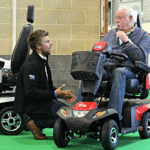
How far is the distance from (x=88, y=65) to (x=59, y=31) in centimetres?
336

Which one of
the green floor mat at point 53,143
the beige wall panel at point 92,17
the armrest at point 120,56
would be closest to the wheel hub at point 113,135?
the green floor mat at point 53,143

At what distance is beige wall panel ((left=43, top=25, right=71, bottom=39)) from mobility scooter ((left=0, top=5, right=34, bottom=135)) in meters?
2.30

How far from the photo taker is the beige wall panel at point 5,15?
18.6ft

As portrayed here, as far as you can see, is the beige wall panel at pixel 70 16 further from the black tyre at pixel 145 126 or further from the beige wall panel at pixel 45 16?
the black tyre at pixel 145 126

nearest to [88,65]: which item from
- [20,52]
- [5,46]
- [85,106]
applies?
[85,106]

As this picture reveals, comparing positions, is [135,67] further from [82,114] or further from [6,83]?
[6,83]

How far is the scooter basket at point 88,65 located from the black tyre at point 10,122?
0.99 meters

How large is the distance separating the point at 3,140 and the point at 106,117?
100 cm

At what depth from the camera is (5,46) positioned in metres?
5.64

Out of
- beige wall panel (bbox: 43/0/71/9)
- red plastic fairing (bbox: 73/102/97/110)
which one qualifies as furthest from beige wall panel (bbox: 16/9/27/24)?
red plastic fairing (bbox: 73/102/97/110)

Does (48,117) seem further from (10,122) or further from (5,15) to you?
(5,15)

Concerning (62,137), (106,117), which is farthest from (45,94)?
(106,117)

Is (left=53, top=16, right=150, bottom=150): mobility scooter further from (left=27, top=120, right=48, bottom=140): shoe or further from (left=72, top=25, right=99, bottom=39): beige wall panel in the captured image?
(left=72, top=25, right=99, bottom=39): beige wall panel

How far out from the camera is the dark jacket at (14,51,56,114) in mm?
2875
